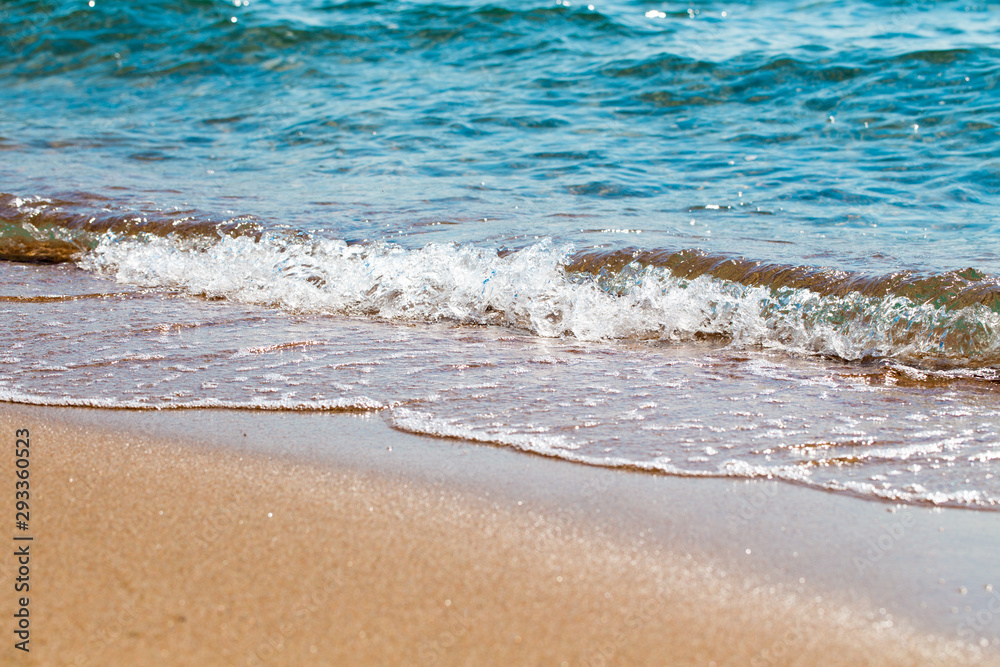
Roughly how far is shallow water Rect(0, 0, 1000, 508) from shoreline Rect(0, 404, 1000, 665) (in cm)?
24

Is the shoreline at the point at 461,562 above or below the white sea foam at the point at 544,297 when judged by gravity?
below

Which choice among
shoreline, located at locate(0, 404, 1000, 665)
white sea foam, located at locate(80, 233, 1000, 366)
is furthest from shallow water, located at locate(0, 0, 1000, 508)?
shoreline, located at locate(0, 404, 1000, 665)

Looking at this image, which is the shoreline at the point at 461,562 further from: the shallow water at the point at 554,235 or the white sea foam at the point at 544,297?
the white sea foam at the point at 544,297

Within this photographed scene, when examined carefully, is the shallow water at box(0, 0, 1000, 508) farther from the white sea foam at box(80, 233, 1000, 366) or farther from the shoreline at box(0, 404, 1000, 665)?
the shoreline at box(0, 404, 1000, 665)

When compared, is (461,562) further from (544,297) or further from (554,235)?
(554,235)

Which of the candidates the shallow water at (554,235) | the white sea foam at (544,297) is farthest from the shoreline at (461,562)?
the white sea foam at (544,297)

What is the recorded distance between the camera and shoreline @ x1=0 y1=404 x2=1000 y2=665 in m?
1.55

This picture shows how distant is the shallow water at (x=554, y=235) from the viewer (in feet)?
8.93

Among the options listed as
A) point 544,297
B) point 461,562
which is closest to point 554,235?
point 544,297

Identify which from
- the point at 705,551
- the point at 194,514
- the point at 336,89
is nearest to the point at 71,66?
the point at 336,89

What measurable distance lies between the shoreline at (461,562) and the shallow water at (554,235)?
241mm

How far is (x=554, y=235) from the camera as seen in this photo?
15.1 feet

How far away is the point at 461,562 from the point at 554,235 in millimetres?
2988

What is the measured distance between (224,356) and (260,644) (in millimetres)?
1802
